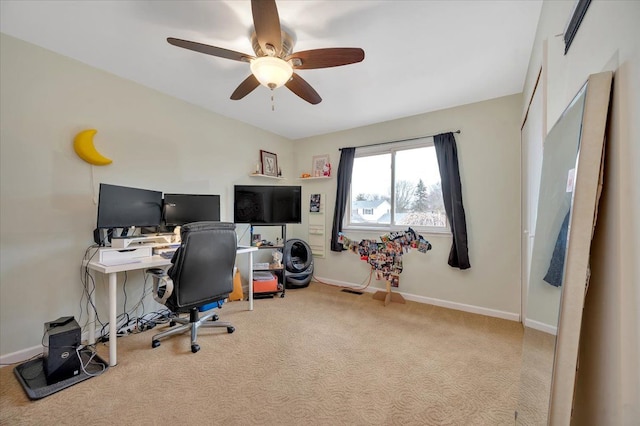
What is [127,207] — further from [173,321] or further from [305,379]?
[305,379]

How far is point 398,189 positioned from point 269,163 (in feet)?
6.67

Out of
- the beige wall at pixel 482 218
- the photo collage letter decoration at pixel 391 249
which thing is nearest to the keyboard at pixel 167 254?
the photo collage letter decoration at pixel 391 249

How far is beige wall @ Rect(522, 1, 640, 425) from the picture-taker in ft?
2.22

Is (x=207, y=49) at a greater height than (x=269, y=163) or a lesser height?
greater

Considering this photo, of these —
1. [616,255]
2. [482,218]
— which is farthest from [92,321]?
[482,218]

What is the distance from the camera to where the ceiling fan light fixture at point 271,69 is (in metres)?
1.78

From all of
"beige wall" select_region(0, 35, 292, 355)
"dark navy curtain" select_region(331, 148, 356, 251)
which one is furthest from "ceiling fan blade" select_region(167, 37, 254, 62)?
"dark navy curtain" select_region(331, 148, 356, 251)

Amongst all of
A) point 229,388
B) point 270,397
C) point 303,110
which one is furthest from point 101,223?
point 303,110

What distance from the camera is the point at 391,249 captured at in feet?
10.7

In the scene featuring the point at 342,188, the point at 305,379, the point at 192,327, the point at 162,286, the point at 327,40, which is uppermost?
the point at 327,40

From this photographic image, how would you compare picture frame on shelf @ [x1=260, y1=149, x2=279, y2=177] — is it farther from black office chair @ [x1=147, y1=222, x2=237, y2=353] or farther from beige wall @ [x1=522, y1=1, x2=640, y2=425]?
beige wall @ [x1=522, y1=1, x2=640, y2=425]

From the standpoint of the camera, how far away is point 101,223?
214cm

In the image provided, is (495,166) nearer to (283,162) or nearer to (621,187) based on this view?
(621,187)

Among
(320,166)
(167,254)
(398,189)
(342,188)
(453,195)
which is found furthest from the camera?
(320,166)
